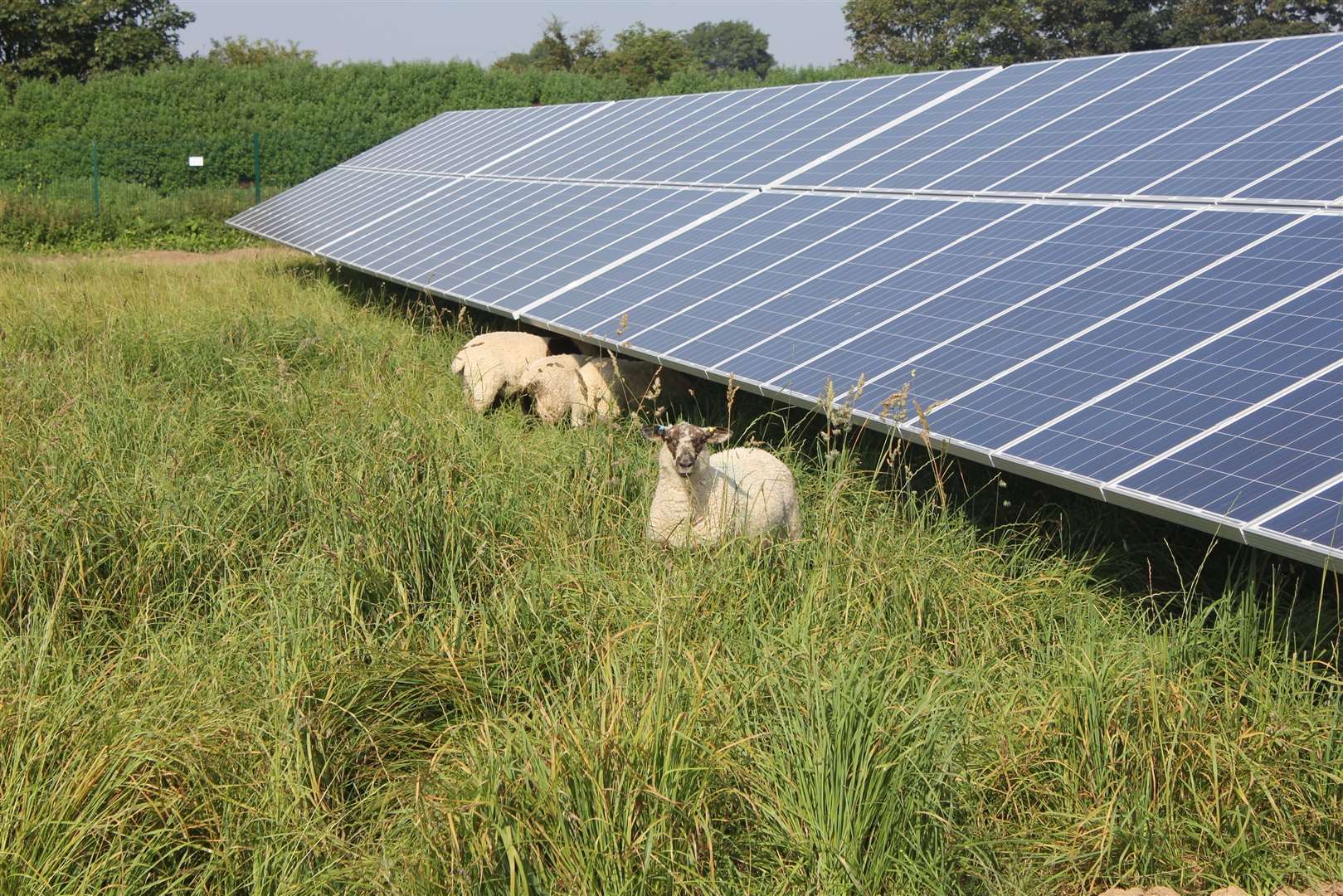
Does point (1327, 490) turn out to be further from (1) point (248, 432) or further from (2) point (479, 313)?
(2) point (479, 313)

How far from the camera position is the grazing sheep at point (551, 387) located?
10.6 meters

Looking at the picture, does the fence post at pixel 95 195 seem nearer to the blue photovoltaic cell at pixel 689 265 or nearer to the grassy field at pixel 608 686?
the blue photovoltaic cell at pixel 689 265

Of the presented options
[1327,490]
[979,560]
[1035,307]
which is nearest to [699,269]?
[1035,307]

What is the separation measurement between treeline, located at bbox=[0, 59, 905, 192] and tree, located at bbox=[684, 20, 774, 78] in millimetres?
97860

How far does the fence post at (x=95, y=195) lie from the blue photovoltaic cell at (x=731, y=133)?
12443mm

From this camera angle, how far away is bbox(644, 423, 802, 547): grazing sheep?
650cm

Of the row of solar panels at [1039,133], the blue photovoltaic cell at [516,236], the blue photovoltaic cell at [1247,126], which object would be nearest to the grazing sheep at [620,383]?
the blue photovoltaic cell at [516,236]

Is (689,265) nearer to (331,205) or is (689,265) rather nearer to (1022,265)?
(1022,265)

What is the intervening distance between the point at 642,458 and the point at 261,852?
160 inches

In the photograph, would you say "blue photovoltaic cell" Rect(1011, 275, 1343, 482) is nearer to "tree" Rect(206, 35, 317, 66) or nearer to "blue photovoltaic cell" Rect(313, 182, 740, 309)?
"blue photovoltaic cell" Rect(313, 182, 740, 309)

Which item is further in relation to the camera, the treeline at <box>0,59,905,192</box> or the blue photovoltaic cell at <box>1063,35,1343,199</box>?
the treeline at <box>0,59,905,192</box>

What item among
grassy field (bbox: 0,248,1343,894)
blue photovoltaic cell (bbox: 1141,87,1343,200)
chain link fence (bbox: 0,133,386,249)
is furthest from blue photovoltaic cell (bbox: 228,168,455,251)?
blue photovoltaic cell (bbox: 1141,87,1343,200)

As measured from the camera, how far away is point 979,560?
644cm

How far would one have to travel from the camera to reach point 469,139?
23.1 metres
